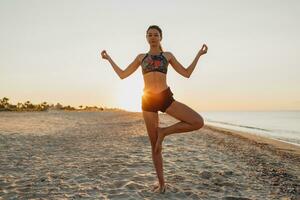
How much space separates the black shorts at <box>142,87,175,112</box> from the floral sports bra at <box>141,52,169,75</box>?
1.29ft

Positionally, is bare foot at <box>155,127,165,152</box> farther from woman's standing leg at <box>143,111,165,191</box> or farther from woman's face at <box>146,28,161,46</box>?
woman's face at <box>146,28,161,46</box>

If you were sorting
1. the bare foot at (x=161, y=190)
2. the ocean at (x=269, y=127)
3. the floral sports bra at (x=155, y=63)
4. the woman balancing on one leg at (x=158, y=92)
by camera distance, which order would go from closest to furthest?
the woman balancing on one leg at (x=158, y=92)
the floral sports bra at (x=155, y=63)
the bare foot at (x=161, y=190)
the ocean at (x=269, y=127)

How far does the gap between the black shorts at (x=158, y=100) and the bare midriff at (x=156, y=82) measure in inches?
3.0

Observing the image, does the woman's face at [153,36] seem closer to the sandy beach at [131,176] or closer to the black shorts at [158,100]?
the black shorts at [158,100]

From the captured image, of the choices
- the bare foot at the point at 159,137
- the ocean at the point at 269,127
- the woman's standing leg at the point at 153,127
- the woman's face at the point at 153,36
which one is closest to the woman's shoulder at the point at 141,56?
the woman's face at the point at 153,36

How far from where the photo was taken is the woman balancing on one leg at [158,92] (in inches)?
229

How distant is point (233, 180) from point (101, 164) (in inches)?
141

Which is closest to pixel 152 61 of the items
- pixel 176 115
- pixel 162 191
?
pixel 176 115

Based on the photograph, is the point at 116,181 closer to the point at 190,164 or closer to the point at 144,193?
the point at 144,193

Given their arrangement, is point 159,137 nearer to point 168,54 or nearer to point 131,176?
point 168,54

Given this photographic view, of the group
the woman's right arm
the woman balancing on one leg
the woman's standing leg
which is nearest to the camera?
the woman balancing on one leg

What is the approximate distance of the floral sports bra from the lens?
6039 millimetres

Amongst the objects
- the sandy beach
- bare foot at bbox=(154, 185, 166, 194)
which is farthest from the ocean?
bare foot at bbox=(154, 185, 166, 194)

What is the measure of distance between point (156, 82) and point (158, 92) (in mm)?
187
